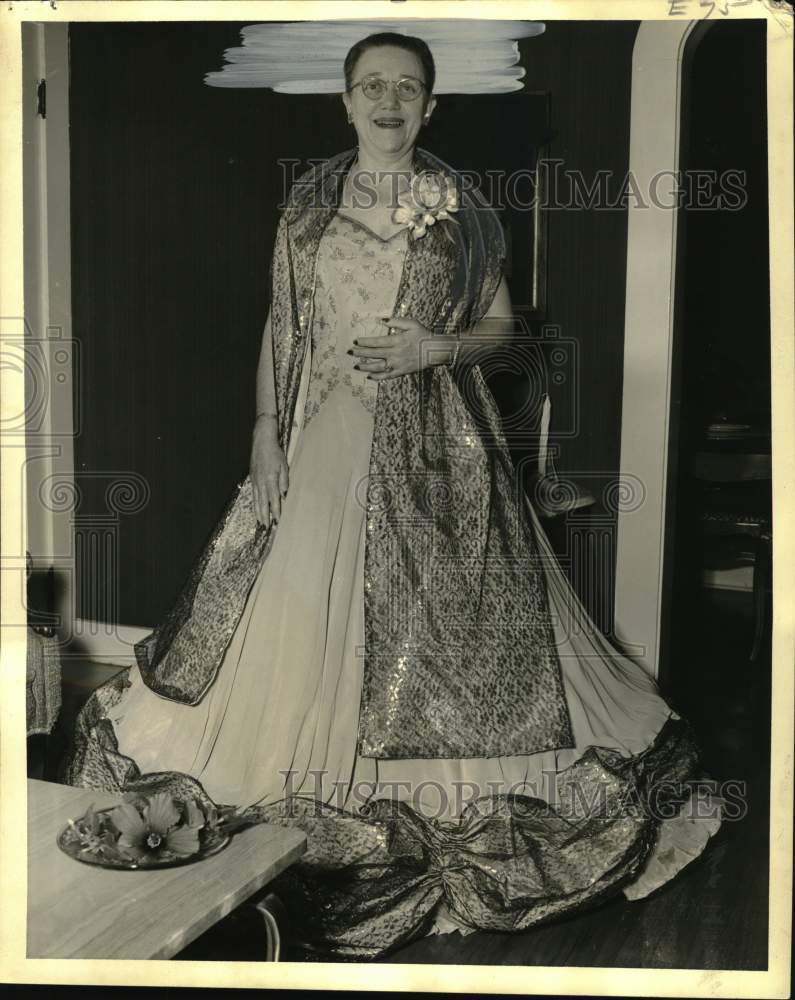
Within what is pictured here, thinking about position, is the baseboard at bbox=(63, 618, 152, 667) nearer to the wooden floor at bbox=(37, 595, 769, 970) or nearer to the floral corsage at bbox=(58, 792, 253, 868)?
the wooden floor at bbox=(37, 595, 769, 970)

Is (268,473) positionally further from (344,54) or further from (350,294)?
(344,54)

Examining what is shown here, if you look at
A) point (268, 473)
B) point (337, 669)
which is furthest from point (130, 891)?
point (268, 473)

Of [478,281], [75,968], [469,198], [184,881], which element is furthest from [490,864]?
[469,198]

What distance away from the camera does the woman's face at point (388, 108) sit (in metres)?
2.49

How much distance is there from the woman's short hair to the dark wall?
72mm

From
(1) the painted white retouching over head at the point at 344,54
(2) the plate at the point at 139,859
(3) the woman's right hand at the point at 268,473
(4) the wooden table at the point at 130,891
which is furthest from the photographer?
(3) the woman's right hand at the point at 268,473

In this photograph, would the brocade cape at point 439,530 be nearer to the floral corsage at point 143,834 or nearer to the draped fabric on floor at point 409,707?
the draped fabric on floor at point 409,707

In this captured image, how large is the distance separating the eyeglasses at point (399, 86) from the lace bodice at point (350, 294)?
29 centimetres

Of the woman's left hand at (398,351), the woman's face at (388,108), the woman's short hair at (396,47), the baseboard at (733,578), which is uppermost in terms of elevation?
the woman's short hair at (396,47)

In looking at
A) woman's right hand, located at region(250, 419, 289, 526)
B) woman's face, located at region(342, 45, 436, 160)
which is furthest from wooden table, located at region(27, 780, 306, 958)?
woman's face, located at region(342, 45, 436, 160)

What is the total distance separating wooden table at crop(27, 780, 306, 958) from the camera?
6.83ft

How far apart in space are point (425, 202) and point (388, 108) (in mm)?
230

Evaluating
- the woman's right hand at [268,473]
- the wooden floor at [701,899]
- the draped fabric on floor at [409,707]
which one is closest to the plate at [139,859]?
the draped fabric on floor at [409,707]

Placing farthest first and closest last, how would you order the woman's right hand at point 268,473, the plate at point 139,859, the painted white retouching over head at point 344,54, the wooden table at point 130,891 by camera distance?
the woman's right hand at point 268,473 → the painted white retouching over head at point 344,54 → the plate at point 139,859 → the wooden table at point 130,891
